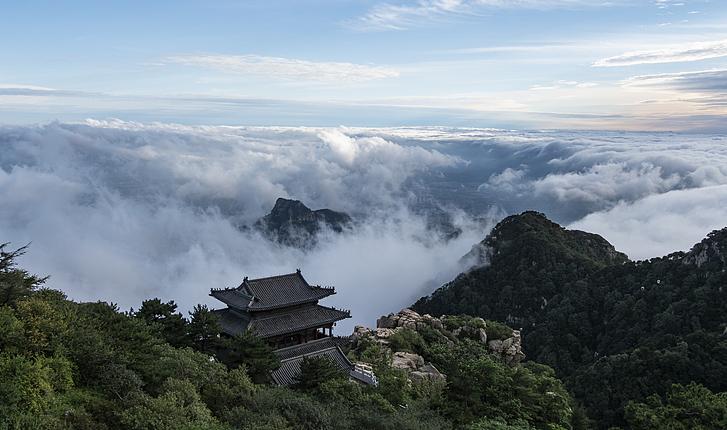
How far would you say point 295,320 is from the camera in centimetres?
3156

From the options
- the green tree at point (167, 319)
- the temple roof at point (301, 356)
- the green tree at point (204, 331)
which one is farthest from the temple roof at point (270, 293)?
the green tree at point (167, 319)

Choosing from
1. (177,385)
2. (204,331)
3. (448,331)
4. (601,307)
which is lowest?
(601,307)

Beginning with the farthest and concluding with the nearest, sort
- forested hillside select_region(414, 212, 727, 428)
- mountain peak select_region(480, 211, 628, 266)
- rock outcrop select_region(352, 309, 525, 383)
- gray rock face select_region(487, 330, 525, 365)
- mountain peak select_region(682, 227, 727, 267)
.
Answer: mountain peak select_region(480, 211, 628, 266) → mountain peak select_region(682, 227, 727, 267) → gray rock face select_region(487, 330, 525, 365) → forested hillside select_region(414, 212, 727, 428) → rock outcrop select_region(352, 309, 525, 383)

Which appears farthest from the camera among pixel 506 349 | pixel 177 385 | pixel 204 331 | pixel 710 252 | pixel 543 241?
pixel 543 241

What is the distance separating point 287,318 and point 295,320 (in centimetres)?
50

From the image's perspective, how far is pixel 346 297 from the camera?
15112 centimetres

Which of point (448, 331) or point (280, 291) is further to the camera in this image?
point (448, 331)

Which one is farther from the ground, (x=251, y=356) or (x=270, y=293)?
(x=270, y=293)

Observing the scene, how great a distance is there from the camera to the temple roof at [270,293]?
30328 mm

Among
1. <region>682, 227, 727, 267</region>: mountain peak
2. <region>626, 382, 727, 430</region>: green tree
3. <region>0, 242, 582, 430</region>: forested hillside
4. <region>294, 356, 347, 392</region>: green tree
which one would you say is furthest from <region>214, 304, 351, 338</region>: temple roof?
<region>682, 227, 727, 267</region>: mountain peak

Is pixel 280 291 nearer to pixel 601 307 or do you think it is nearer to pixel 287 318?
pixel 287 318

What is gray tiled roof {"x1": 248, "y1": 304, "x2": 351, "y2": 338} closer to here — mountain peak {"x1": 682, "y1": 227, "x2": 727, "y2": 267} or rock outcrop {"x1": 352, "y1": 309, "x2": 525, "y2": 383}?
rock outcrop {"x1": 352, "y1": 309, "x2": 525, "y2": 383}

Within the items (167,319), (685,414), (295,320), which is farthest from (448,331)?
(167,319)

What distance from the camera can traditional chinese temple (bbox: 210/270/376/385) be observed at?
3003 centimetres
